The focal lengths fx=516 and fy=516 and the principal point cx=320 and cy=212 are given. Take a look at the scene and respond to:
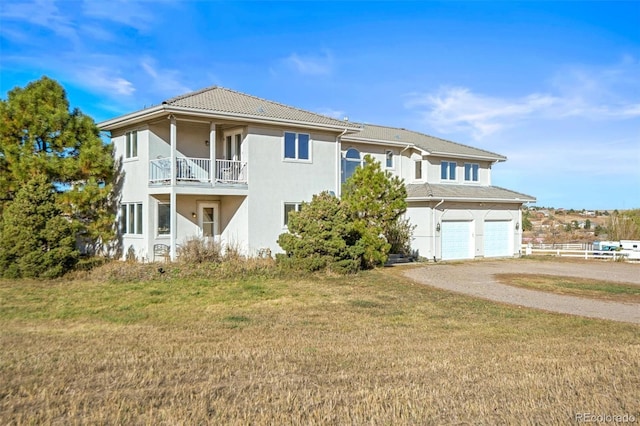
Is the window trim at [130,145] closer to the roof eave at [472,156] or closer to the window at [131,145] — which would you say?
the window at [131,145]

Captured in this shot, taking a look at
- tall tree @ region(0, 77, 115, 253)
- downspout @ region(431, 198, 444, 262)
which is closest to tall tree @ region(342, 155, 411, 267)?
downspout @ region(431, 198, 444, 262)

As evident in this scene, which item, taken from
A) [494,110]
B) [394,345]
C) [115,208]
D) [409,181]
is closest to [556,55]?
[494,110]

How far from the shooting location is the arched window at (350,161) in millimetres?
25641

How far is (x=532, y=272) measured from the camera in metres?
21.4

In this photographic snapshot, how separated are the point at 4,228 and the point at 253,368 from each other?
13.9 m

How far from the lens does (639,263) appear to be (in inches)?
1057

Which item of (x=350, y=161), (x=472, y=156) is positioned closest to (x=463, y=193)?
(x=472, y=156)

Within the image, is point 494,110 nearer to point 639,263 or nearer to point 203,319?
point 639,263

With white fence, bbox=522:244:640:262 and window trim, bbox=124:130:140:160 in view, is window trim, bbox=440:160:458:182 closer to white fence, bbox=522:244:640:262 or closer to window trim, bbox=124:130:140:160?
white fence, bbox=522:244:640:262

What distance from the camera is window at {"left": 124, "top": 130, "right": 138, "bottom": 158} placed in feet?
69.8

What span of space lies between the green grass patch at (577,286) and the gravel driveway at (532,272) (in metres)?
0.70

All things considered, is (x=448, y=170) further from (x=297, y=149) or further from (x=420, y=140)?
(x=297, y=149)

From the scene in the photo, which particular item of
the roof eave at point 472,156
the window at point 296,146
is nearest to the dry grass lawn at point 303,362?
the window at point 296,146

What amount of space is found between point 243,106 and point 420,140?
1277cm
